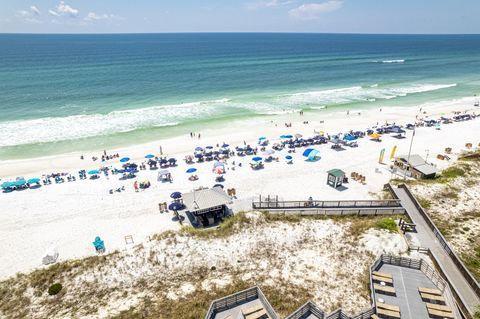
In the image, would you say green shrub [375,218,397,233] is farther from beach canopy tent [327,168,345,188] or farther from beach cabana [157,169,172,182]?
beach cabana [157,169,172,182]

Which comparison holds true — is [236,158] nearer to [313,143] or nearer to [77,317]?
[313,143]

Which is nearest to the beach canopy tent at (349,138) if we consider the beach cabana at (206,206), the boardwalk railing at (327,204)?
the boardwalk railing at (327,204)

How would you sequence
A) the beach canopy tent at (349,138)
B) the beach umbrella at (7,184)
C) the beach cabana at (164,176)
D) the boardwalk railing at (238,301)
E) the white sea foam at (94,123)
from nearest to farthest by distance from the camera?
the boardwalk railing at (238,301), the beach umbrella at (7,184), the beach cabana at (164,176), the beach canopy tent at (349,138), the white sea foam at (94,123)

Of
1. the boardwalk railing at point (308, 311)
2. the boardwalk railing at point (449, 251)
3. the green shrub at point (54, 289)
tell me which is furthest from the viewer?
the green shrub at point (54, 289)

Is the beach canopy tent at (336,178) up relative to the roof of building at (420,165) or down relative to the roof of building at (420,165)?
down

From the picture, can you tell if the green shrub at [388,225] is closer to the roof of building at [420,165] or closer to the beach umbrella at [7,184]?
the roof of building at [420,165]
